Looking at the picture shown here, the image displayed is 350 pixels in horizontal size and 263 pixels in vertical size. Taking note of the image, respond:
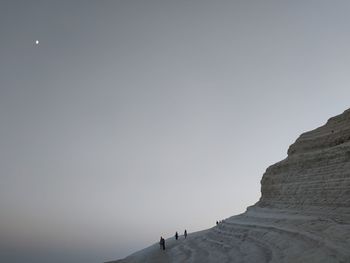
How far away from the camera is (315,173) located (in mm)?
28203

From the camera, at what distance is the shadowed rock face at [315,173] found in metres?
24.4

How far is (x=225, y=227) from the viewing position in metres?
37.3

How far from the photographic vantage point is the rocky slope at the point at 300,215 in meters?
20.5

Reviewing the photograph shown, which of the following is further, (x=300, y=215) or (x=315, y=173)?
(x=315, y=173)

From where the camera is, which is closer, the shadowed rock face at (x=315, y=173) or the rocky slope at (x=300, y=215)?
the rocky slope at (x=300, y=215)

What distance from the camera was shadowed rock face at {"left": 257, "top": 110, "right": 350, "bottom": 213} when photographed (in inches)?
960

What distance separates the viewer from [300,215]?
26.0 metres

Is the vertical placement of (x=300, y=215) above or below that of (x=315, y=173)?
below

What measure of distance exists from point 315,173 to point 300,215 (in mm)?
3655

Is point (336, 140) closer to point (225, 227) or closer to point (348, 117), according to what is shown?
point (348, 117)

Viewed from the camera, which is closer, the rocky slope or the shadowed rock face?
the rocky slope

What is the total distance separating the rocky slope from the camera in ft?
67.1

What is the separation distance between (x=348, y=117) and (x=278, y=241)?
12.5 m

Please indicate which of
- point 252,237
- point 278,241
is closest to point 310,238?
point 278,241
